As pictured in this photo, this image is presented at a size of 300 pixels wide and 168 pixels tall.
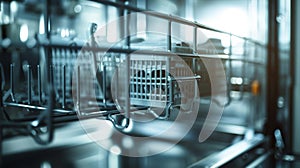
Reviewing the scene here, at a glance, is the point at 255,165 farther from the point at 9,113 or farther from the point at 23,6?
the point at 23,6

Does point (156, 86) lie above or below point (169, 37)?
below

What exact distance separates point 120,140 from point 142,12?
1.84 feet

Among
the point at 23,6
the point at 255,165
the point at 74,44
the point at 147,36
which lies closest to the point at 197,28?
the point at 147,36

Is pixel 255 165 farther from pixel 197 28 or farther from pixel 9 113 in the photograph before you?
pixel 9 113

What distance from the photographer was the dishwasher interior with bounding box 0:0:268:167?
725 millimetres

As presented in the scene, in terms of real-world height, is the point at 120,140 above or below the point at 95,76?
below

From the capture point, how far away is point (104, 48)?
859 mm

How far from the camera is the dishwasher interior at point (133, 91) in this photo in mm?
725

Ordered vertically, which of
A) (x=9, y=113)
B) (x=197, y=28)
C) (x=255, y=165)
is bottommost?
(x=255, y=165)

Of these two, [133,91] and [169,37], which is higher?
[169,37]

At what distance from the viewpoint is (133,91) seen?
2.45 ft

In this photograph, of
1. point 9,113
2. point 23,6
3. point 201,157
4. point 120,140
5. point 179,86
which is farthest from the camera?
point 23,6

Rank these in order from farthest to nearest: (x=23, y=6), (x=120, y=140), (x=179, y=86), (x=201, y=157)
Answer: (x=23, y=6), (x=120, y=140), (x=201, y=157), (x=179, y=86)

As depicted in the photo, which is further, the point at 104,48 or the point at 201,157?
the point at 201,157
